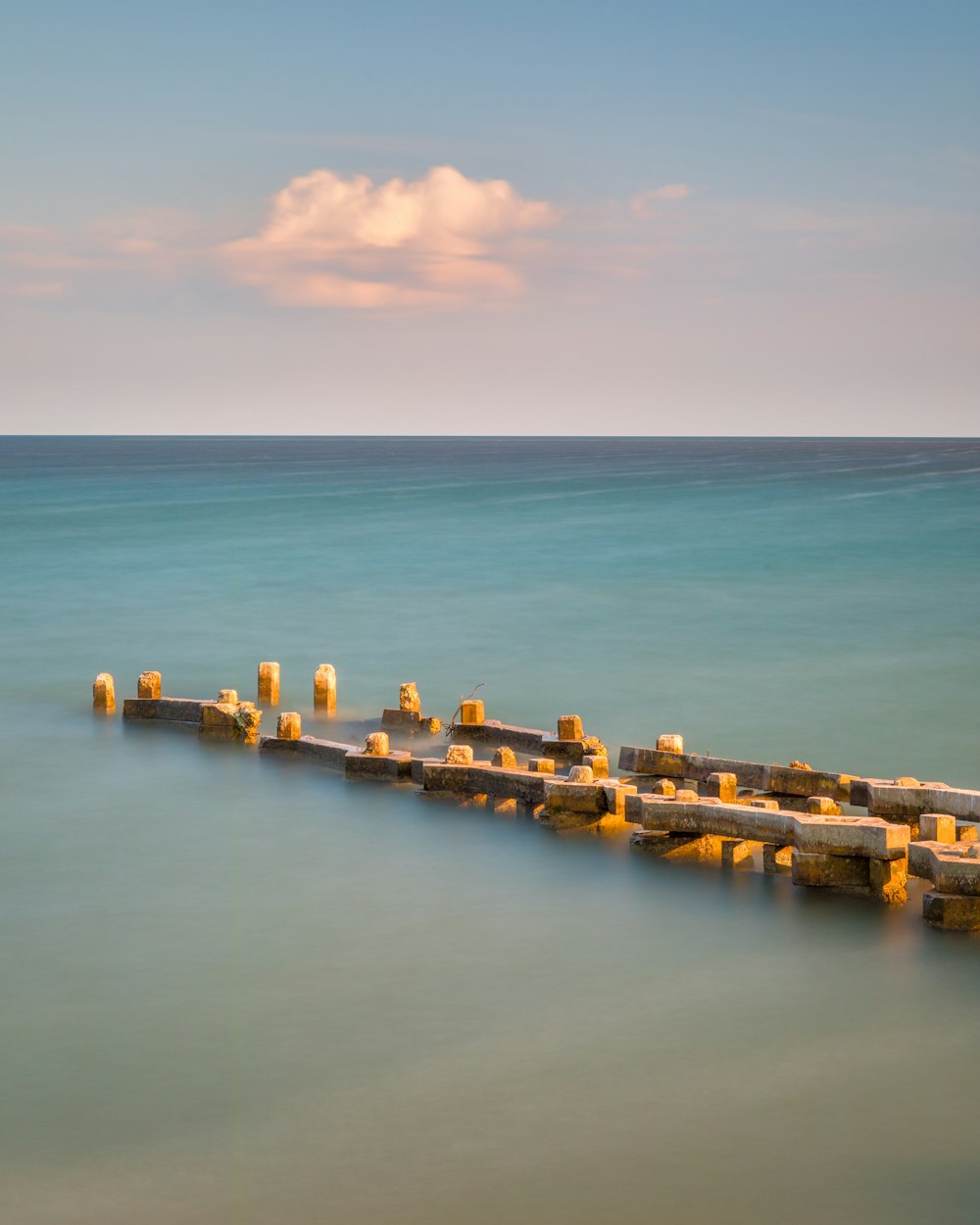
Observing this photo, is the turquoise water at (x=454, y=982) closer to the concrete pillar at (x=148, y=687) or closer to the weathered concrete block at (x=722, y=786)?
the concrete pillar at (x=148, y=687)

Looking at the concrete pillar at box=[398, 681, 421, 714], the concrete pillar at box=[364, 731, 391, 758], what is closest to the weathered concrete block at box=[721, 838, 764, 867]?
the concrete pillar at box=[364, 731, 391, 758]

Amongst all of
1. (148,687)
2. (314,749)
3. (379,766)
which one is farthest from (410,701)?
(148,687)

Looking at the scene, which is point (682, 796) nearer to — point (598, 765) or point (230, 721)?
point (598, 765)

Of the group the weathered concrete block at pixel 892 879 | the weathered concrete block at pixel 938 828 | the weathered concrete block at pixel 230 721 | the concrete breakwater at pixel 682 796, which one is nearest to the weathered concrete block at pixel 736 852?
the concrete breakwater at pixel 682 796

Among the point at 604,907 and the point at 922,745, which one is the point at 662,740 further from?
the point at 922,745

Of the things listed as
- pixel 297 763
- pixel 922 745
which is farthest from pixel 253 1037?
pixel 922 745

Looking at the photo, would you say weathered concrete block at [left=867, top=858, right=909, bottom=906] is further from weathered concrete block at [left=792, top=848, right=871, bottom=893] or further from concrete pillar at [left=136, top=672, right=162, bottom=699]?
concrete pillar at [left=136, top=672, right=162, bottom=699]

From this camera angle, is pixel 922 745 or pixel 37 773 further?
pixel 922 745
